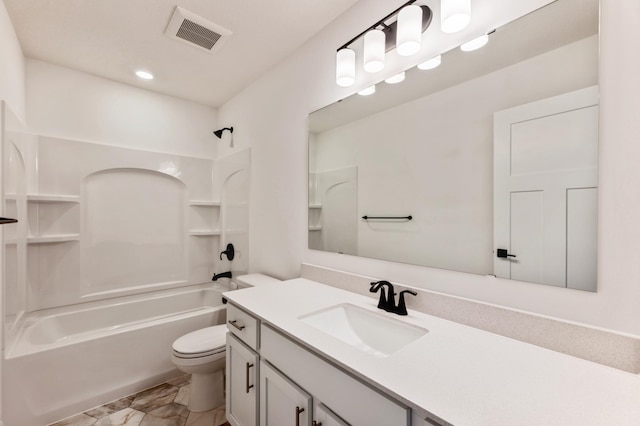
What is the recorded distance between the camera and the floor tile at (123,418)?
1.79 meters

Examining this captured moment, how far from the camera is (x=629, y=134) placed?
31.8 inches

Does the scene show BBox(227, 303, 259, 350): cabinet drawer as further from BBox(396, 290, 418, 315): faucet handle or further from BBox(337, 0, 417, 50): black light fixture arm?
BBox(337, 0, 417, 50): black light fixture arm

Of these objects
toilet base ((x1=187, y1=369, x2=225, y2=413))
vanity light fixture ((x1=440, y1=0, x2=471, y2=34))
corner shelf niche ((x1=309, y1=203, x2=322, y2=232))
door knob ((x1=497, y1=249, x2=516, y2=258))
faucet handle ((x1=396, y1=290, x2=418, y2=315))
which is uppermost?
vanity light fixture ((x1=440, y1=0, x2=471, y2=34))

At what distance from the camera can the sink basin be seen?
1.15 meters

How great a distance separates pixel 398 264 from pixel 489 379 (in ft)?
2.24

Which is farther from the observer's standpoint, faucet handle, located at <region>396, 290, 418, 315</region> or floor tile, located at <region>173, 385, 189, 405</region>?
floor tile, located at <region>173, 385, 189, 405</region>

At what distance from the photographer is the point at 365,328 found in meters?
1.29

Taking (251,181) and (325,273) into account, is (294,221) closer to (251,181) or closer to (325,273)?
(325,273)

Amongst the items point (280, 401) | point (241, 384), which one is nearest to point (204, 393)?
point (241, 384)

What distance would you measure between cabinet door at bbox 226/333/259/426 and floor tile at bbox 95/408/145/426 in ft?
2.49

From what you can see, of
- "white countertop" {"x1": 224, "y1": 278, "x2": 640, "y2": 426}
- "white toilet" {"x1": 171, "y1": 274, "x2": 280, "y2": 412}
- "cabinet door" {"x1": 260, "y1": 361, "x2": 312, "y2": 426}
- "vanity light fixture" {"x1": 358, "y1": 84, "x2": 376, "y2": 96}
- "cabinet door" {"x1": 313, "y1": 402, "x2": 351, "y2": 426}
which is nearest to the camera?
"white countertop" {"x1": 224, "y1": 278, "x2": 640, "y2": 426}

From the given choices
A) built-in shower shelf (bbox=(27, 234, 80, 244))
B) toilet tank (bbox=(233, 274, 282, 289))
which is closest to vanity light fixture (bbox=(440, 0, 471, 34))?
toilet tank (bbox=(233, 274, 282, 289))

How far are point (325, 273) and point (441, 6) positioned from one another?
147cm

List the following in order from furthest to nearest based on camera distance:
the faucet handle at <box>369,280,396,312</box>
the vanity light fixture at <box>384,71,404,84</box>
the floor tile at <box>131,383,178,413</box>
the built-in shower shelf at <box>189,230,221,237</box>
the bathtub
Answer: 1. the built-in shower shelf at <box>189,230,221,237</box>
2. the floor tile at <box>131,383,178,413</box>
3. the bathtub
4. the vanity light fixture at <box>384,71,404,84</box>
5. the faucet handle at <box>369,280,396,312</box>
